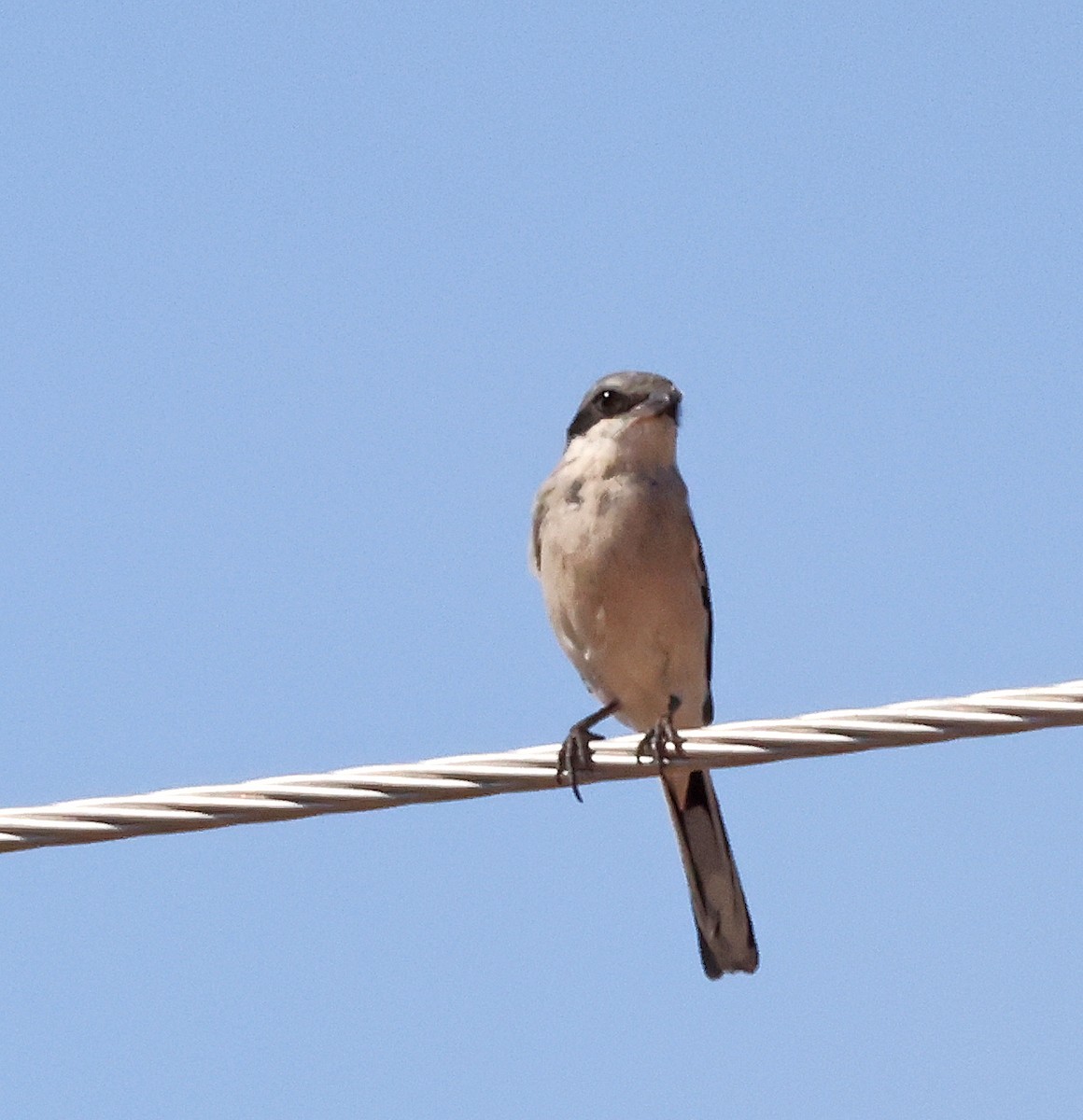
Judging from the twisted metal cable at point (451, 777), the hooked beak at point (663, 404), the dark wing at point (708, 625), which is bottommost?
the twisted metal cable at point (451, 777)

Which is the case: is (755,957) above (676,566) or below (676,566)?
below

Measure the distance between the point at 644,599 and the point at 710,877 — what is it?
4.56 feet

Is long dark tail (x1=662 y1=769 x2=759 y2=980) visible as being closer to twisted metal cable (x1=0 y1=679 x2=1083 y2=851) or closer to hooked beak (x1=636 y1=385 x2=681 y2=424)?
hooked beak (x1=636 y1=385 x2=681 y2=424)

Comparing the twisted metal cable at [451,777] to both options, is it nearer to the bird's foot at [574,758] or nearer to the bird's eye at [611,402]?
the bird's foot at [574,758]

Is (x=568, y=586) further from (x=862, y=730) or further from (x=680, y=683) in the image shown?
(x=862, y=730)

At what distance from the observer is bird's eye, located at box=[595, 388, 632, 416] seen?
9.92 metres

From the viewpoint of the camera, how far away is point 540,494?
978 cm

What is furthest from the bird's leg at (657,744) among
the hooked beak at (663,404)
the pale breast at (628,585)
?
the hooked beak at (663,404)

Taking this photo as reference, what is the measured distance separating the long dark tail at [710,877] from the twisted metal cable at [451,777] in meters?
3.83

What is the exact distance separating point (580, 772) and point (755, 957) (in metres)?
3.29

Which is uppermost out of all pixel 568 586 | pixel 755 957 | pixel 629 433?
pixel 629 433

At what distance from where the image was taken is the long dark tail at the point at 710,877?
30.8 feet

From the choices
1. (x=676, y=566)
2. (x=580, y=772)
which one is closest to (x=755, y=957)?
(x=676, y=566)

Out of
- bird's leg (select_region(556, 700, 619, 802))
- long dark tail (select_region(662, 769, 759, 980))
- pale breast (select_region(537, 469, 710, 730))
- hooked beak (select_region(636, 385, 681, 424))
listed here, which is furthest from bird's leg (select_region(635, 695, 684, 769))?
hooked beak (select_region(636, 385, 681, 424))
